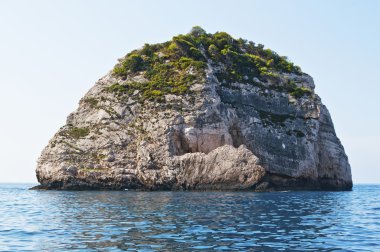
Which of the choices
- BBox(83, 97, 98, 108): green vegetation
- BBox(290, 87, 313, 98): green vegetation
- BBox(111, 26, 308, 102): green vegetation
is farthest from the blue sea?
BBox(290, 87, 313, 98): green vegetation

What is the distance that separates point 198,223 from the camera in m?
23.6

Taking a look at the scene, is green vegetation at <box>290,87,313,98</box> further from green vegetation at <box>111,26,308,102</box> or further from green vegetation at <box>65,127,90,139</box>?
green vegetation at <box>65,127,90,139</box>

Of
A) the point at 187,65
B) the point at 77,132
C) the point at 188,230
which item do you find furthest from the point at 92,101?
the point at 188,230

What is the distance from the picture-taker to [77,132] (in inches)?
2640

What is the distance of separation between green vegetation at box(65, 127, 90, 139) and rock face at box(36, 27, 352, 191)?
→ 0.51 feet

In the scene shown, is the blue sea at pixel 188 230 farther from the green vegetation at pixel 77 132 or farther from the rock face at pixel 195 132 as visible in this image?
the green vegetation at pixel 77 132

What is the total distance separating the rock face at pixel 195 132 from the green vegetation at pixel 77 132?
156 millimetres

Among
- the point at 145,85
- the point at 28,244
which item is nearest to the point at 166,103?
the point at 145,85

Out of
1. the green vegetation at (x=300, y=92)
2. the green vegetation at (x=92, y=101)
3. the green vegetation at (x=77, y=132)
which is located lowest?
the green vegetation at (x=77, y=132)

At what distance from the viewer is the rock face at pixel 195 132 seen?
58.9m

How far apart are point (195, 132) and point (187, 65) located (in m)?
16.1

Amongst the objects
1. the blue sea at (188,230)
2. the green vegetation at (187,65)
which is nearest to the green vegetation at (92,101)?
the green vegetation at (187,65)

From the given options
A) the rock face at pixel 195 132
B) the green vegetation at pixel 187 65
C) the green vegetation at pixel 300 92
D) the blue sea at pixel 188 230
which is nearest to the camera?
the blue sea at pixel 188 230

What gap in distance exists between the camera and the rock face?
5888 centimetres
